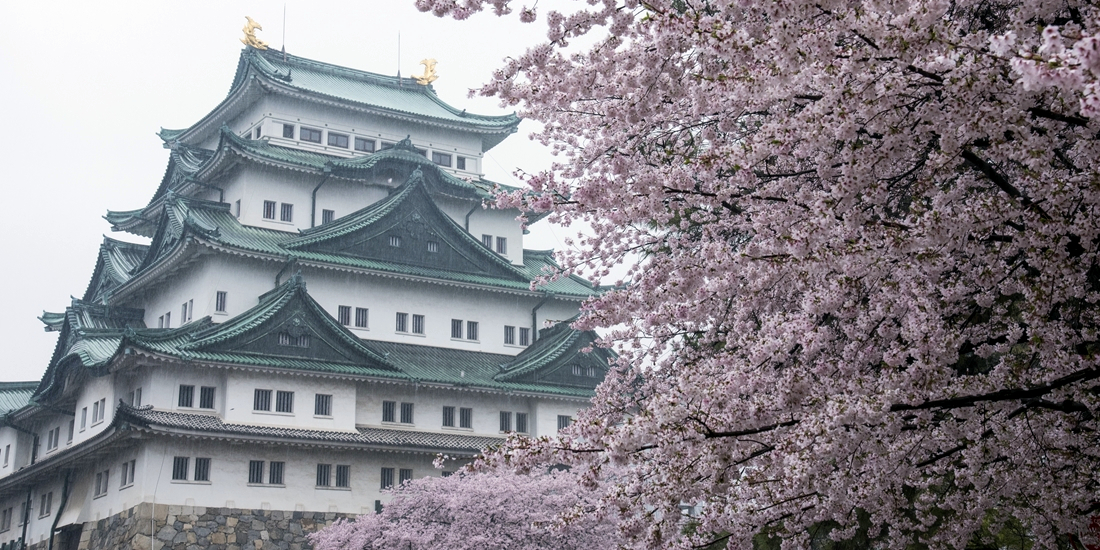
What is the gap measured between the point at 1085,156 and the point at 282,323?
2904 cm

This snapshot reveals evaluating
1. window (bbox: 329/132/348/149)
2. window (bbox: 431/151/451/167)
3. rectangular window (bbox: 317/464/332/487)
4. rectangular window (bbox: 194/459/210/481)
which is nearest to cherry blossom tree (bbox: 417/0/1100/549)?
rectangular window (bbox: 194/459/210/481)

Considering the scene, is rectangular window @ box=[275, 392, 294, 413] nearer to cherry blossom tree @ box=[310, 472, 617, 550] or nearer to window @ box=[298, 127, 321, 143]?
cherry blossom tree @ box=[310, 472, 617, 550]

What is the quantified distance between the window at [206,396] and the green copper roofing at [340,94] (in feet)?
45.1

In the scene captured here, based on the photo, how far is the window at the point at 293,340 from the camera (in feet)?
109

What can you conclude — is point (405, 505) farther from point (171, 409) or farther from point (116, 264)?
point (116, 264)

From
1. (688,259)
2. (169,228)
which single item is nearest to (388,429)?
(169,228)

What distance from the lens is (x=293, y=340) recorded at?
1314 inches

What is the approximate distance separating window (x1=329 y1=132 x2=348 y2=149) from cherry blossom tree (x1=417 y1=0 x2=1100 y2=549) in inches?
1336

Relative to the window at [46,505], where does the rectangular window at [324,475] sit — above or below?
above

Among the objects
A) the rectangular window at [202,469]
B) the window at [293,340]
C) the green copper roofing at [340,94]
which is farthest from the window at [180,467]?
the green copper roofing at [340,94]

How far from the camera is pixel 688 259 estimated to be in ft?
28.3

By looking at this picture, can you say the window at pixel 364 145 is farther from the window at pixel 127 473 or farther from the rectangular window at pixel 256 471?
the window at pixel 127 473

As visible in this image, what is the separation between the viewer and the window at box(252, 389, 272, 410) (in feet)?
106

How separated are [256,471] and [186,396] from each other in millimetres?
3146
